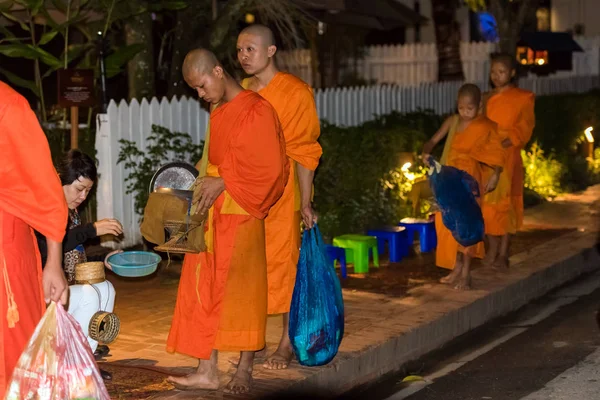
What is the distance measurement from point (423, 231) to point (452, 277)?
154 cm

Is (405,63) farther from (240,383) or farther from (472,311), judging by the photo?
(240,383)

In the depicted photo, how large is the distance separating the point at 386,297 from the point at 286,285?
7.11ft

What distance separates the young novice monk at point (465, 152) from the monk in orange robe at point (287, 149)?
250 cm

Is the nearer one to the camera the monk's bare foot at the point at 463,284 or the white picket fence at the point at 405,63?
the monk's bare foot at the point at 463,284

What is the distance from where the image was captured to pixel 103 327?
5695 millimetres

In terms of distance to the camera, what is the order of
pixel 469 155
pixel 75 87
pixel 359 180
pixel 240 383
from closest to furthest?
1. pixel 240 383
2. pixel 469 155
3. pixel 75 87
4. pixel 359 180

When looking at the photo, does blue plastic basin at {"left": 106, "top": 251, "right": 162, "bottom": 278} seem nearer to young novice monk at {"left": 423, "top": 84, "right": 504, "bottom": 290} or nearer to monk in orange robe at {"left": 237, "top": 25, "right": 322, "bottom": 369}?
monk in orange robe at {"left": 237, "top": 25, "right": 322, "bottom": 369}

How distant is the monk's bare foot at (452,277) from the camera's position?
8.68 meters

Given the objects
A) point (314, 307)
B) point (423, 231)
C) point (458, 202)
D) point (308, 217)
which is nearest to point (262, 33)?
point (308, 217)

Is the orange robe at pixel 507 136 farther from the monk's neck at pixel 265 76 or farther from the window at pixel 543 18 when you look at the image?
the window at pixel 543 18

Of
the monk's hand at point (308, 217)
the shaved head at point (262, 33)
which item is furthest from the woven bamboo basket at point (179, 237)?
→ the shaved head at point (262, 33)

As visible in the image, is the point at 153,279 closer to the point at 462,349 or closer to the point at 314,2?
the point at 462,349

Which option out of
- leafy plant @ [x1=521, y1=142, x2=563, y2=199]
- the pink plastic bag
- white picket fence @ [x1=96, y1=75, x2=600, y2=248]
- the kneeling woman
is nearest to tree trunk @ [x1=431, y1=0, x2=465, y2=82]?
leafy plant @ [x1=521, y1=142, x2=563, y2=199]

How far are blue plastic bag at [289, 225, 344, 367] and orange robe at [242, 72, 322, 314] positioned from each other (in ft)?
0.28
